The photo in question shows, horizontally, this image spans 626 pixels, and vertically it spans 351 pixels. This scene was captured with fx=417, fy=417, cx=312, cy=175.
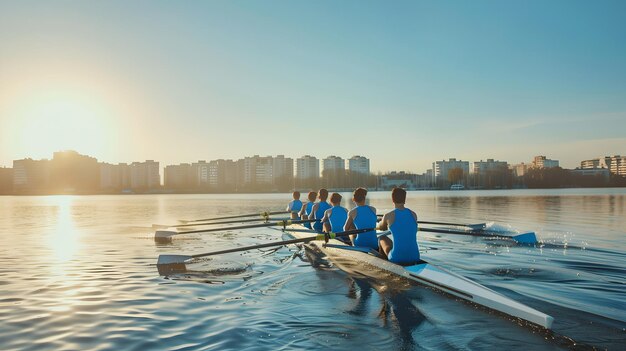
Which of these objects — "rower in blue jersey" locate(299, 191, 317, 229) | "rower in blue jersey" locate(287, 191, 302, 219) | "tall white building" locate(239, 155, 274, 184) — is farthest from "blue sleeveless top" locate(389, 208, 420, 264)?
"tall white building" locate(239, 155, 274, 184)

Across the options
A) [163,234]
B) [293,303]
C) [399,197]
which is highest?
[399,197]

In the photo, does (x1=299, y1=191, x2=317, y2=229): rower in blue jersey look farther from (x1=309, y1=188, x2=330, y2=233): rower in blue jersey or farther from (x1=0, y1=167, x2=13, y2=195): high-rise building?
(x1=0, y1=167, x2=13, y2=195): high-rise building

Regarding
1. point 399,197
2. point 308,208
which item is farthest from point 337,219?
point 308,208

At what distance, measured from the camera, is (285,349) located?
4.65m

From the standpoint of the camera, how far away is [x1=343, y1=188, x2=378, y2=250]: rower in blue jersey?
9.17 meters

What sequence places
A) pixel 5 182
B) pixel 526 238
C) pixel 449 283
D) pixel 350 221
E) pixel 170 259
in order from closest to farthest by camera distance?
pixel 449 283 < pixel 350 221 < pixel 170 259 < pixel 526 238 < pixel 5 182

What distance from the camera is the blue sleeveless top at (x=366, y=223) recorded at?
9172 mm

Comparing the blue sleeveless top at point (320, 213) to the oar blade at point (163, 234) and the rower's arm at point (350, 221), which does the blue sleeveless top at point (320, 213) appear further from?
the oar blade at point (163, 234)

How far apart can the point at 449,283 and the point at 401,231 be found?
1401mm

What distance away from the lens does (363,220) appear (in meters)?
9.17

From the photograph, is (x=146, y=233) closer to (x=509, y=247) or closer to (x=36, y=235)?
(x=36, y=235)

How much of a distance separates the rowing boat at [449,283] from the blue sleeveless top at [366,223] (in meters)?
0.33

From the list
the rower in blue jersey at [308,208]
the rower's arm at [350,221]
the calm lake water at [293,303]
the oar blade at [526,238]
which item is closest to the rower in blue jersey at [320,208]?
the rower in blue jersey at [308,208]

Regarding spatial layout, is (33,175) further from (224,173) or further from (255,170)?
(255,170)
